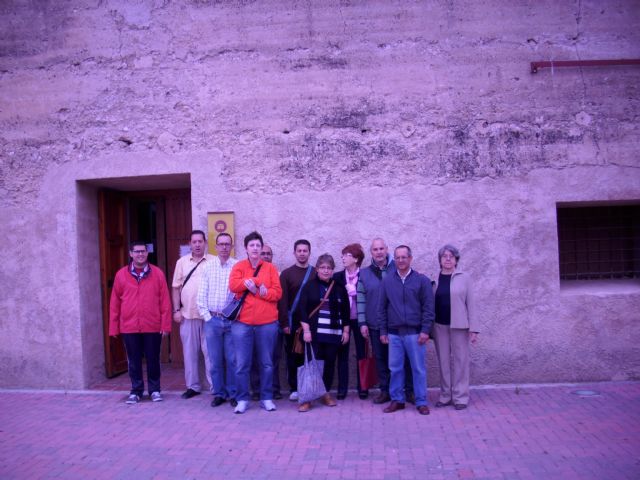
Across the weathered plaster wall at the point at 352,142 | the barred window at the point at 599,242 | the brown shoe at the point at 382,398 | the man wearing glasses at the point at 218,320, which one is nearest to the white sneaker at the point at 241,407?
the man wearing glasses at the point at 218,320

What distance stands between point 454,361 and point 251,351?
2.26 metres

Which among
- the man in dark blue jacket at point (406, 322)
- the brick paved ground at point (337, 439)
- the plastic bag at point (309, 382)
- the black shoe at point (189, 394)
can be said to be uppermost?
the man in dark blue jacket at point (406, 322)

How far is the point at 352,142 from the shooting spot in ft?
22.2

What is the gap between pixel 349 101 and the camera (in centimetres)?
681

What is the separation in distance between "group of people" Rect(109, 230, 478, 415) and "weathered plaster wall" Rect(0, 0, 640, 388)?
0.66 m

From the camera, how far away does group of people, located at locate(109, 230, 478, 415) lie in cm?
582

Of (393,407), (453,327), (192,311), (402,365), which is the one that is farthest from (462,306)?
(192,311)

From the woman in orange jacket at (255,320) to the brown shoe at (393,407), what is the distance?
126cm

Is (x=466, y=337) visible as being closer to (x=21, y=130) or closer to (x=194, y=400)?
(x=194, y=400)

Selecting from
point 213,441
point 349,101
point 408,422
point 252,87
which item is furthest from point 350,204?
point 213,441

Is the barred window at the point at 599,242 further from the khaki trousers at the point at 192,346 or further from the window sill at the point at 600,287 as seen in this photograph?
the khaki trousers at the point at 192,346

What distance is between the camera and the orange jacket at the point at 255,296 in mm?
5864

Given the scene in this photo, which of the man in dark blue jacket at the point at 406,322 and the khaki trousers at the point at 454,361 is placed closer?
the man in dark blue jacket at the point at 406,322

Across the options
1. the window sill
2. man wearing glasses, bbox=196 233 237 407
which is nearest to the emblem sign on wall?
man wearing glasses, bbox=196 233 237 407
